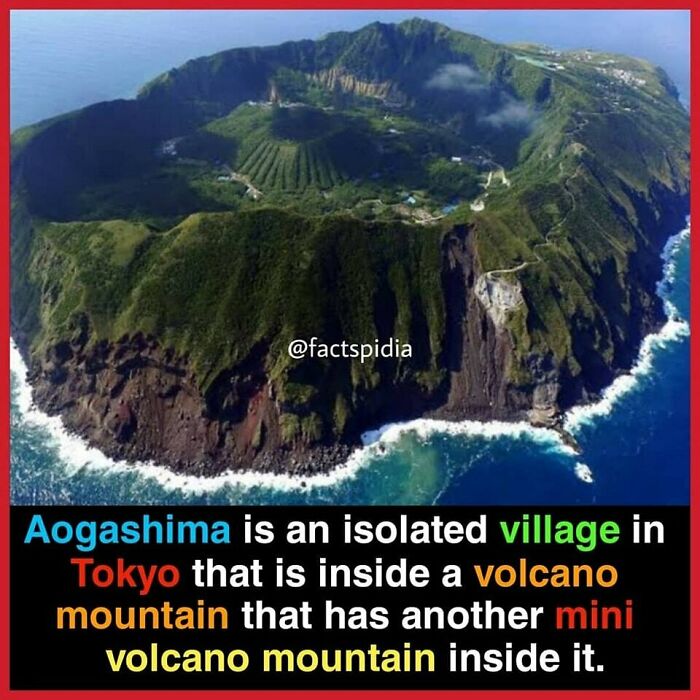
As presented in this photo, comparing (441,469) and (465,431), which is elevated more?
(465,431)

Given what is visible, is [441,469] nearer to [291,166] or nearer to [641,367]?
[641,367]

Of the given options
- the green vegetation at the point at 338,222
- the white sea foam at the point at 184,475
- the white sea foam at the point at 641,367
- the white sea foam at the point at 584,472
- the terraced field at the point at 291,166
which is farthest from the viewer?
the terraced field at the point at 291,166

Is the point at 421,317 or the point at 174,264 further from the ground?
the point at 174,264

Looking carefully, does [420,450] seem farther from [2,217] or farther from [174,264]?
[2,217]

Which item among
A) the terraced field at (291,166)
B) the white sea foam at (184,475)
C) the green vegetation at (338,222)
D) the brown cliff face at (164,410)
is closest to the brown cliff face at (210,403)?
the brown cliff face at (164,410)

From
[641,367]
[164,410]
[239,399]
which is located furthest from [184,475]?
[641,367]

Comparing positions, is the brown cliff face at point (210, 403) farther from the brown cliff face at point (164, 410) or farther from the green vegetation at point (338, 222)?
the green vegetation at point (338, 222)

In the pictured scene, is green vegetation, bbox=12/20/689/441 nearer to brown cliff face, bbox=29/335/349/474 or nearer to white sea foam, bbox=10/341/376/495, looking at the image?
brown cliff face, bbox=29/335/349/474

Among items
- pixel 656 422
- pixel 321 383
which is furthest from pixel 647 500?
pixel 321 383

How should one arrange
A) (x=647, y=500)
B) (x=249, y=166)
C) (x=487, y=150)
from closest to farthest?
(x=647, y=500) < (x=249, y=166) < (x=487, y=150)
